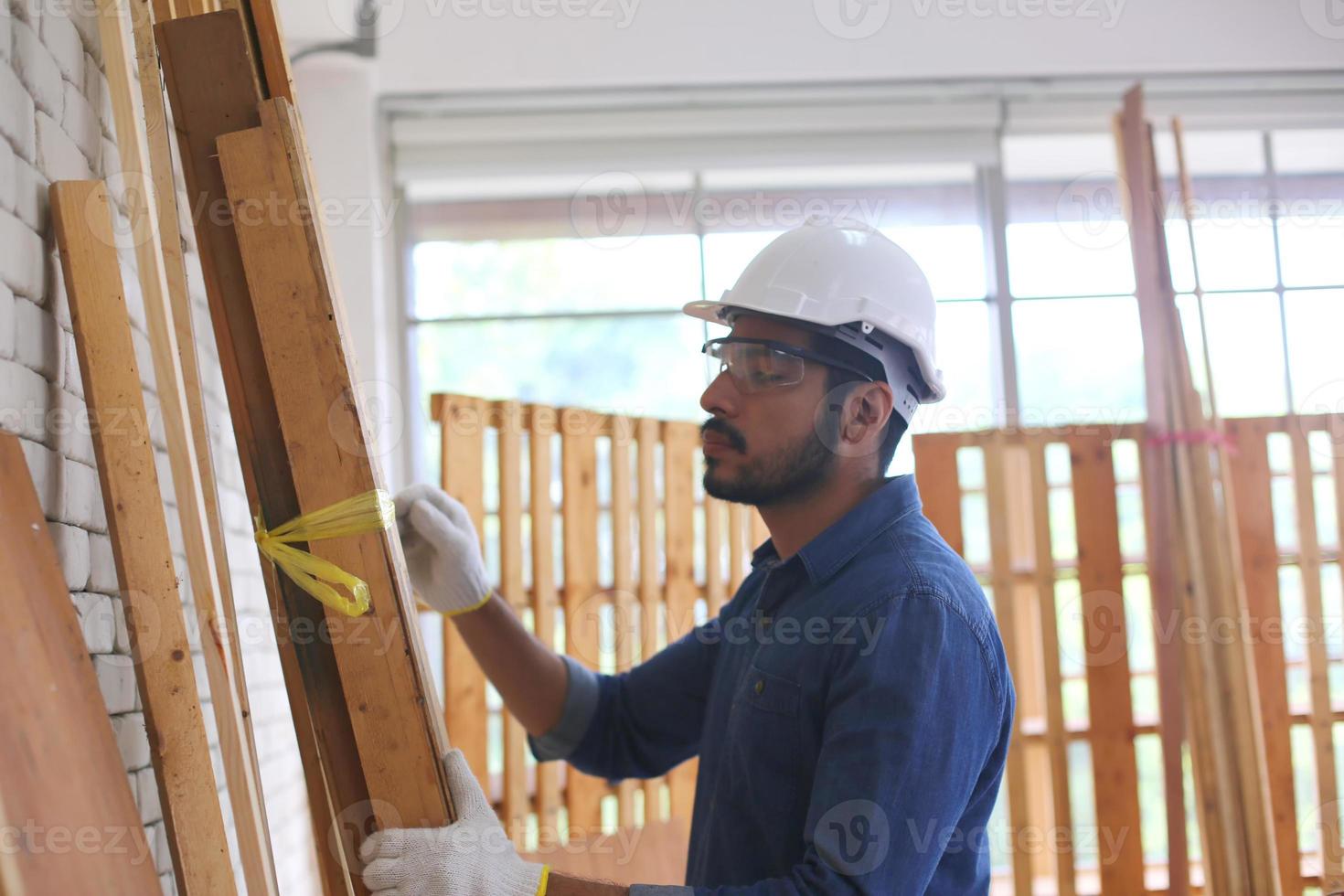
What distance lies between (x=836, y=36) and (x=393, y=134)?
2157mm

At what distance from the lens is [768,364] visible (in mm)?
2033

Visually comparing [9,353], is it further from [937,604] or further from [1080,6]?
[1080,6]

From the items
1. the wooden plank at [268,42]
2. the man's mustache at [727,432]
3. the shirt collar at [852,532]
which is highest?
the wooden plank at [268,42]

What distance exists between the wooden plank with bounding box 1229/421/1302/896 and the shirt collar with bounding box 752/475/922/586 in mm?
2532

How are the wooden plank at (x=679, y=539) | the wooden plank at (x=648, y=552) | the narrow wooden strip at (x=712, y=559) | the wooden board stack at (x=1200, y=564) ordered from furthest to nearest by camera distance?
the narrow wooden strip at (x=712, y=559)
the wooden plank at (x=679, y=539)
the wooden plank at (x=648, y=552)
the wooden board stack at (x=1200, y=564)

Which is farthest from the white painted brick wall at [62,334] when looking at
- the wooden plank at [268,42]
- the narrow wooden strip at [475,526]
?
the narrow wooden strip at [475,526]

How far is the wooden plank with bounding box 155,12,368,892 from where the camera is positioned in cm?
150

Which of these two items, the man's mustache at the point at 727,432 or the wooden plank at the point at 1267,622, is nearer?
the man's mustache at the point at 727,432

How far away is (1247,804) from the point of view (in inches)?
137

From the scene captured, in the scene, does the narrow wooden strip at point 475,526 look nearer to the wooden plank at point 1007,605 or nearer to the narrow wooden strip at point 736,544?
the narrow wooden strip at point 736,544

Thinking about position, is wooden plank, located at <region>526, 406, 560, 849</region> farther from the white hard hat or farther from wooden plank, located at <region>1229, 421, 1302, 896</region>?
wooden plank, located at <region>1229, 421, 1302, 896</region>

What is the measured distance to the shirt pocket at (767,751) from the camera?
1.75m

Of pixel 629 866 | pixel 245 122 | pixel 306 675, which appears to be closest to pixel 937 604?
pixel 306 675

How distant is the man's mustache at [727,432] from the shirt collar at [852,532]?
0.22 m
